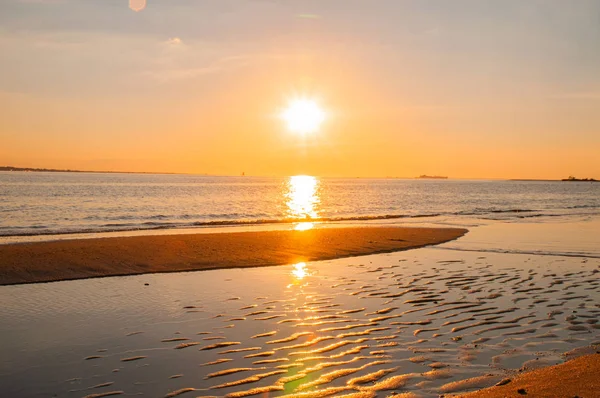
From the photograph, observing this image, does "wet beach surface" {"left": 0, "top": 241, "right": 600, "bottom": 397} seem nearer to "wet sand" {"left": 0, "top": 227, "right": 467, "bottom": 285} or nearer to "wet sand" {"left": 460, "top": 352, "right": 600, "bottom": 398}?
"wet sand" {"left": 460, "top": 352, "right": 600, "bottom": 398}

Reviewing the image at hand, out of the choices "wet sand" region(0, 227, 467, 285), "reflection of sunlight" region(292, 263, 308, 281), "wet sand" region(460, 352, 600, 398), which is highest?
"wet sand" region(0, 227, 467, 285)

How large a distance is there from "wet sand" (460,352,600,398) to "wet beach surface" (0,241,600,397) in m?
0.29

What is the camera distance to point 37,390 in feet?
22.9

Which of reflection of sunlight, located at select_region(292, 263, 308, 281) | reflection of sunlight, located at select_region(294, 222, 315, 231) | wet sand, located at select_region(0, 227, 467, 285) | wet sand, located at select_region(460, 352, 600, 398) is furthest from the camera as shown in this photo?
reflection of sunlight, located at select_region(294, 222, 315, 231)

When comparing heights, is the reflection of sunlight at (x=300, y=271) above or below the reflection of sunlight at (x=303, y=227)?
below

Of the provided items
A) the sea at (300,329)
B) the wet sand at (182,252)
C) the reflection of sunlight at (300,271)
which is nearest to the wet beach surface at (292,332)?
the sea at (300,329)

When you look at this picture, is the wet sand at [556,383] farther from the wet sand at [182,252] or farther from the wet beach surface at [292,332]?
the wet sand at [182,252]

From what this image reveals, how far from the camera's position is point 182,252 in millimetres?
21500

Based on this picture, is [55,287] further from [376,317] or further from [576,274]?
[576,274]

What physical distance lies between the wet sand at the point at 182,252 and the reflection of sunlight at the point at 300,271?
0.94 metres

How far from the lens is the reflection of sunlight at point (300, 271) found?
52.8 ft

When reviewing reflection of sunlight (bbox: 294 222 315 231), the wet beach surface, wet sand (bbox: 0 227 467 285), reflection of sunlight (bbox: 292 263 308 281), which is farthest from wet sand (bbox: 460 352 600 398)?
reflection of sunlight (bbox: 294 222 315 231)

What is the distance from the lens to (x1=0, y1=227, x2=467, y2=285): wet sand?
57.3 ft

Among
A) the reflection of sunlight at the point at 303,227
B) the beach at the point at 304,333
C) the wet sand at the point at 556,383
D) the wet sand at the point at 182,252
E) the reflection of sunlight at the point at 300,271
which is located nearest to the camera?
the wet sand at the point at 556,383
